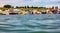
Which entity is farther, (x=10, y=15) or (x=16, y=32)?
(x=10, y=15)

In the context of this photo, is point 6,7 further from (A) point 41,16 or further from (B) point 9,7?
(A) point 41,16

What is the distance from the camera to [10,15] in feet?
25.1

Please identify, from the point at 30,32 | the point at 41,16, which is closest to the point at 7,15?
the point at 41,16

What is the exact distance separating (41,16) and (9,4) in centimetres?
271

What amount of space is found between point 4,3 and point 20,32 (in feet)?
8.12

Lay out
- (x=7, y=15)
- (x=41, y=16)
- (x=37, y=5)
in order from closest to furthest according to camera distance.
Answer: (x=37, y=5), (x=7, y=15), (x=41, y=16)

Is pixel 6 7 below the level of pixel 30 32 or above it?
above

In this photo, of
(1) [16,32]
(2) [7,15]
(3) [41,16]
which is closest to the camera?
(1) [16,32]

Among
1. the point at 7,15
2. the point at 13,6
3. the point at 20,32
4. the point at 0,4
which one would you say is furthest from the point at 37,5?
the point at 20,32

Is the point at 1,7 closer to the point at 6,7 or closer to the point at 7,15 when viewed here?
the point at 6,7

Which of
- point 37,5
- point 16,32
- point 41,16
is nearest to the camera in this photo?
point 16,32

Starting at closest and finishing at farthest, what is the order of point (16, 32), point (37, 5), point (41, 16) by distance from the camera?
A: point (16, 32) → point (37, 5) → point (41, 16)

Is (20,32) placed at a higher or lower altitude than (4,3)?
lower

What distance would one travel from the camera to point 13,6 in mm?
6059
